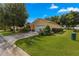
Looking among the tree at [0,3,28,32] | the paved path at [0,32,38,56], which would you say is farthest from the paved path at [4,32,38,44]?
the tree at [0,3,28,32]

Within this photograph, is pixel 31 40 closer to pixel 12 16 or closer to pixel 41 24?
pixel 41 24

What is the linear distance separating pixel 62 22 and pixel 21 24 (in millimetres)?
466

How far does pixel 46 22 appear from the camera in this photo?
12.0 feet

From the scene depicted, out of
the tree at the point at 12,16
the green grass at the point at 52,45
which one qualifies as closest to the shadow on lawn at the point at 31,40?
the green grass at the point at 52,45

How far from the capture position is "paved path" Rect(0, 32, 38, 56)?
362cm

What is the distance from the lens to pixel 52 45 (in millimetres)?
3631

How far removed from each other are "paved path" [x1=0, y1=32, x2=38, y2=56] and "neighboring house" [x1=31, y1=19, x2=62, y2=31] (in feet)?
0.24

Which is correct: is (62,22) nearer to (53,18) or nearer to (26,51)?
(53,18)

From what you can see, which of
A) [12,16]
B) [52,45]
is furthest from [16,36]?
[52,45]

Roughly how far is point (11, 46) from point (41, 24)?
1.38 feet

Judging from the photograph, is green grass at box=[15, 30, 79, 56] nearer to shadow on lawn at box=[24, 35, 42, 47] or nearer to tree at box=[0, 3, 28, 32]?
shadow on lawn at box=[24, 35, 42, 47]

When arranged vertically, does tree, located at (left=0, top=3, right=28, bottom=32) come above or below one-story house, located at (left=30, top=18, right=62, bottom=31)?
above

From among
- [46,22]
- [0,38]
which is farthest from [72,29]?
[0,38]

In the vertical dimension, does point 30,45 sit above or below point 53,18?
below
